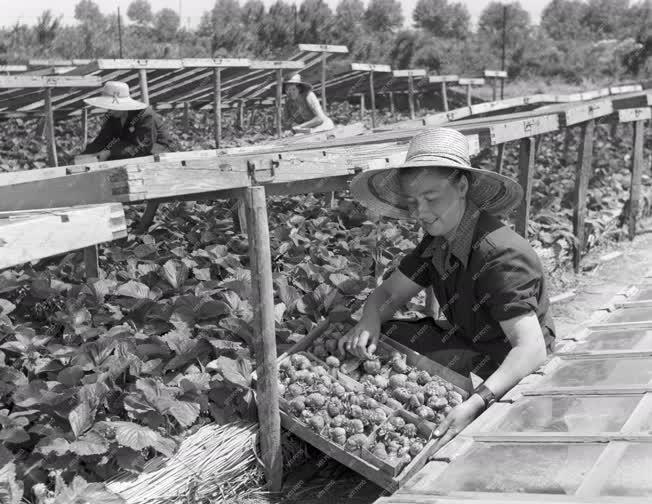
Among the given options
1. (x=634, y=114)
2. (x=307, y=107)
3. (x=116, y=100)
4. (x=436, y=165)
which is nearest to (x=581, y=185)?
(x=634, y=114)

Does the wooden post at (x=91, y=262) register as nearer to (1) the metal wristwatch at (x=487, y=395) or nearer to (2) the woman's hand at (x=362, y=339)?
(2) the woman's hand at (x=362, y=339)

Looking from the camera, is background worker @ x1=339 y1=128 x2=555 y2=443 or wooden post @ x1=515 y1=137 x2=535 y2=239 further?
wooden post @ x1=515 y1=137 x2=535 y2=239

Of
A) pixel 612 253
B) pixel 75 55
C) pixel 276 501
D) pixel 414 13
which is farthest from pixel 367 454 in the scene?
pixel 414 13

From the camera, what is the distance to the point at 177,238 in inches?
214

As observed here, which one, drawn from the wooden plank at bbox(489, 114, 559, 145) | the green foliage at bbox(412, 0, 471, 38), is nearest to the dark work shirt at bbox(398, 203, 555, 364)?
the wooden plank at bbox(489, 114, 559, 145)

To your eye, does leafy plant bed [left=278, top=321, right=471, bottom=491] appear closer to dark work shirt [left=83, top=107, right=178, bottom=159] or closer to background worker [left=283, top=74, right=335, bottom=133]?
dark work shirt [left=83, top=107, right=178, bottom=159]

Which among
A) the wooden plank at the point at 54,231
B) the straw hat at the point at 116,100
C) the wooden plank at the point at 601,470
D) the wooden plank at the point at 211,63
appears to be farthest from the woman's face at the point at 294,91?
the wooden plank at the point at 601,470

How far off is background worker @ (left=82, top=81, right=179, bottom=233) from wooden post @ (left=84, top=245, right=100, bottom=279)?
295 centimetres

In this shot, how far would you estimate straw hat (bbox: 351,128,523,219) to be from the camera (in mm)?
3100

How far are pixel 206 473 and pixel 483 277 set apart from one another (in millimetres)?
1302

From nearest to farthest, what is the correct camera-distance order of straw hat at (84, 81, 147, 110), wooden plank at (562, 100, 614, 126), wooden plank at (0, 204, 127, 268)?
wooden plank at (0, 204, 127, 268) < wooden plank at (562, 100, 614, 126) < straw hat at (84, 81, 147, 110)

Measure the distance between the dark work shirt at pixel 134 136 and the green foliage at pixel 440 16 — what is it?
63.7m

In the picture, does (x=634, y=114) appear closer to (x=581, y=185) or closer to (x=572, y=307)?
(x=581, y=185)

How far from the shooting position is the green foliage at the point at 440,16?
68.9 m
